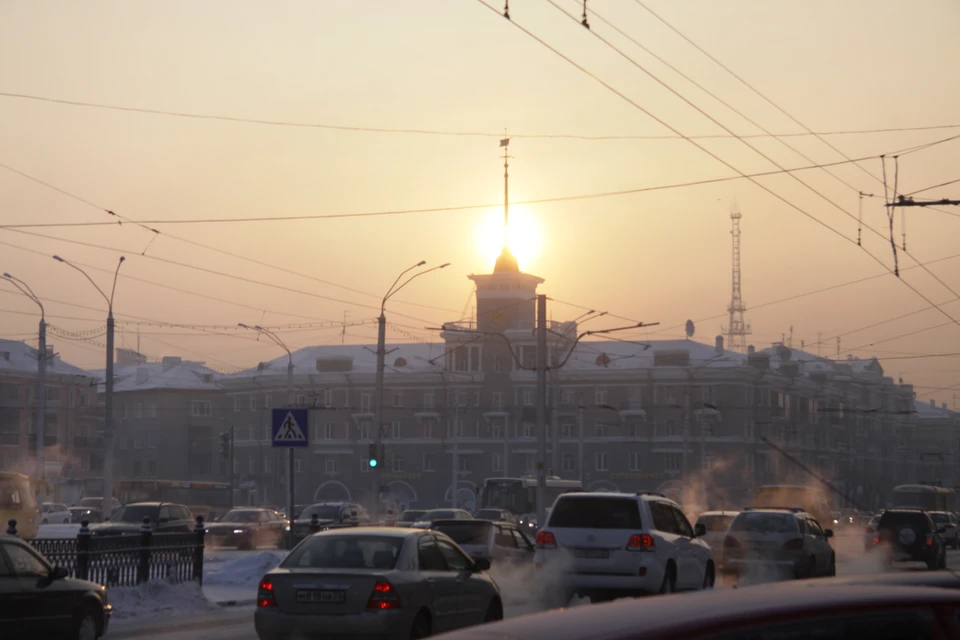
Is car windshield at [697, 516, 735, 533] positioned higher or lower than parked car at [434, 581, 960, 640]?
lower

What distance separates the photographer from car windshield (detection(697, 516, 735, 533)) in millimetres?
31938

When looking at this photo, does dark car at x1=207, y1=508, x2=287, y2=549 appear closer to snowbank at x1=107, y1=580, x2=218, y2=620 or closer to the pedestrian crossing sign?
the pedestrian crossing sign

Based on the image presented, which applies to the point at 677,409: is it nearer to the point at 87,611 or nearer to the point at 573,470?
the point at 573,470

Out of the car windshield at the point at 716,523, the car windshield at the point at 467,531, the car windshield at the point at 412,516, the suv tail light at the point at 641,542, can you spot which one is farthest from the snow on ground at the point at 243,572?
the car windshield at the point at 412,516

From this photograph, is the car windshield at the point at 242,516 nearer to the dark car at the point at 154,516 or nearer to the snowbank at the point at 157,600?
the dark car at the point at 154,516

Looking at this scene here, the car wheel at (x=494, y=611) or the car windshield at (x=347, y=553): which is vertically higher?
the car windshield at (x=347, y=553)

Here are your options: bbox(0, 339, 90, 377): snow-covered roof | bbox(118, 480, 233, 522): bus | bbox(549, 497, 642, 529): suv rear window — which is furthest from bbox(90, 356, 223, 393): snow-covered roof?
bbox(549, 497, 642, 529): suv rear window

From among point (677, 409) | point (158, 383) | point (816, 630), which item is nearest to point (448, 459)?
point (677, 409)

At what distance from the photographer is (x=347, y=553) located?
12617 millimetres

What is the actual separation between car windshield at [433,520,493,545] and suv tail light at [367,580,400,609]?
10758 millimetres

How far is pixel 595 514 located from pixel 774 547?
678 cm

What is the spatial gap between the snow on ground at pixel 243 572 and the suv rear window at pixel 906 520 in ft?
55.4

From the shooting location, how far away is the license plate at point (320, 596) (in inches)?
472

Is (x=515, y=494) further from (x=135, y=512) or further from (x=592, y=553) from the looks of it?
(x=592, y=553)
